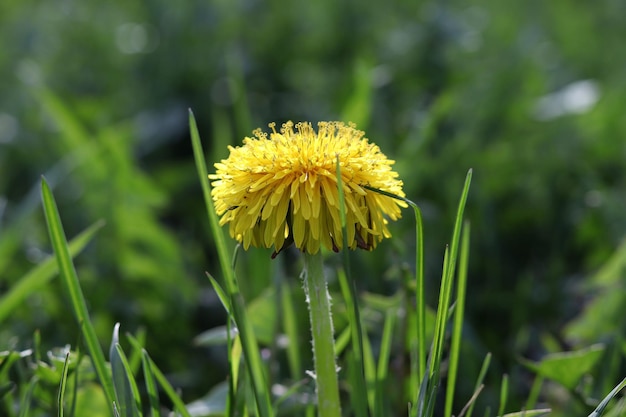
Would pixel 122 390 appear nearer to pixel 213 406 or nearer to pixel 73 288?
pixel 73 288

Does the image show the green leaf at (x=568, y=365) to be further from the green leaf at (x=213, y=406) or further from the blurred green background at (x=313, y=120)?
the green leaf at (x=213, y=406)

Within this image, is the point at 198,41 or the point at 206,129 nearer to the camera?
the point at 206,129

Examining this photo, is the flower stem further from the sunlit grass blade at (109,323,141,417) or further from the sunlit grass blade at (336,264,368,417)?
the sunlit grass blade at (109,323,141,417)

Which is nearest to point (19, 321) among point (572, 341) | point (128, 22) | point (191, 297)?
point (191, 297)

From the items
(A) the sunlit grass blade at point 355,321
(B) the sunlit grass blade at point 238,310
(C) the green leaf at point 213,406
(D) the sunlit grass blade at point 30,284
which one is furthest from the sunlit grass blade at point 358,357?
(D) the sunlit grass blade at point 30,284

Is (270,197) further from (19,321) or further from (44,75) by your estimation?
(44,75)

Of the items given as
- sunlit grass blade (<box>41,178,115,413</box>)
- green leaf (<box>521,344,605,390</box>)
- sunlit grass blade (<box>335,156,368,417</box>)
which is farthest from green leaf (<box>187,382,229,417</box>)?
green leaf (<box>521,344,605,390</box>)
